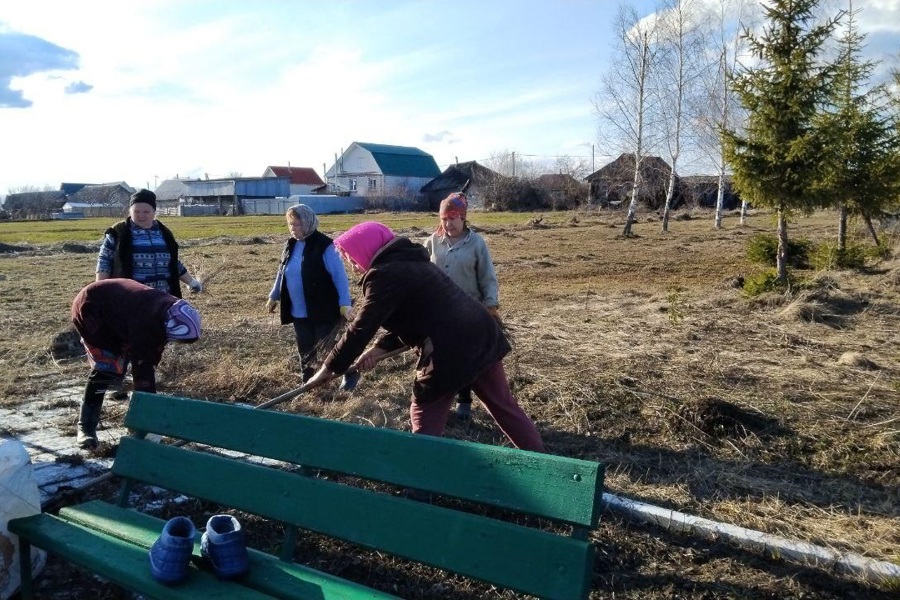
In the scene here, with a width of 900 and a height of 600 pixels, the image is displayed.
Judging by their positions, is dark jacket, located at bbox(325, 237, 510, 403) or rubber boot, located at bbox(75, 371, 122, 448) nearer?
dark jacket, located at bbox(325, 237, 510, 403)

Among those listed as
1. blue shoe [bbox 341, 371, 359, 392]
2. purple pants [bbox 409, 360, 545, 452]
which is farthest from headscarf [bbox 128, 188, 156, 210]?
purple pants [bbox 409, 360, 545, 452]

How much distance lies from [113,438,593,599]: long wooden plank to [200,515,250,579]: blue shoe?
244mm

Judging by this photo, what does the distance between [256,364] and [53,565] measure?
3.35m

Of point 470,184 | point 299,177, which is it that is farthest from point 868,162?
point 299,177

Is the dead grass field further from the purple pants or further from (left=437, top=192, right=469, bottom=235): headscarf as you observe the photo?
(left=437, top=192, right=469, bottom=235): headscarf

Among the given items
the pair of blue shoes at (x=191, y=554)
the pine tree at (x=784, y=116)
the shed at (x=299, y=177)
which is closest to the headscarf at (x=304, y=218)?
the pair of blue shoes at (x=191, y=554)

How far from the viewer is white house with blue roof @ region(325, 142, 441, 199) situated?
7493 cm

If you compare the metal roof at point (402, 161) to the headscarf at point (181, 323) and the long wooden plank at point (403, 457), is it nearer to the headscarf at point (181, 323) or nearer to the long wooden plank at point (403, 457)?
the headscarf at point (181, 323)

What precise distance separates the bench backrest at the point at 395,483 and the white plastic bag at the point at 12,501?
1.19 feet

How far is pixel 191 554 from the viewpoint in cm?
266

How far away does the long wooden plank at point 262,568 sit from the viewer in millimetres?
2510

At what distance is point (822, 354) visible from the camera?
23.1ft

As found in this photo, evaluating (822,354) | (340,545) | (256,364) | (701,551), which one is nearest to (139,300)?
(340,545)

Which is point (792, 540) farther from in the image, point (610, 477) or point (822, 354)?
point (822, 354)
